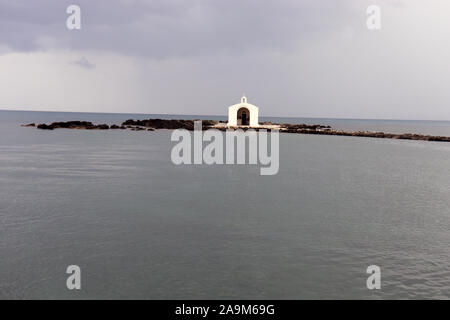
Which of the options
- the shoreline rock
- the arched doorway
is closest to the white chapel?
the arched doorway

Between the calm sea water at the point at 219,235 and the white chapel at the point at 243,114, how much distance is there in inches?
2163

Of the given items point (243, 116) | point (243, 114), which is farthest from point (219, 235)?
point (243, 116)

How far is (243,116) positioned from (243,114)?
0.53 metres

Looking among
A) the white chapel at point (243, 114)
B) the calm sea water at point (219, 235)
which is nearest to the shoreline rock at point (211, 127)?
the white chapel at point (243, 114)

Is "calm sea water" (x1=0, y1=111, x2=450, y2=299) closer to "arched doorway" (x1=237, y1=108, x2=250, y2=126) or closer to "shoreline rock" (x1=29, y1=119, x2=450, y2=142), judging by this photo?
"shoreline rock" (x1=29, y1=119, x2=450, y2=142)

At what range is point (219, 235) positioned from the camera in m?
15.9

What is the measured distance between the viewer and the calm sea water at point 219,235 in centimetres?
1158

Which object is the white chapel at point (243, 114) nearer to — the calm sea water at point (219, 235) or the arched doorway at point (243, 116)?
the arched doorway at point (243, 116)

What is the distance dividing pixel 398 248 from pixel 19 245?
582 inches

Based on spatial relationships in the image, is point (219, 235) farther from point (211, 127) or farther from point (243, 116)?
point (211, 127)

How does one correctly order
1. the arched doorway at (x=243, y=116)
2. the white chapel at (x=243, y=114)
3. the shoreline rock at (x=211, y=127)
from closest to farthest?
the shoreline rock at (x=211, y=127)
the white chapel at (x=243, y=114)
the arched doorway at (x=243, y=116)

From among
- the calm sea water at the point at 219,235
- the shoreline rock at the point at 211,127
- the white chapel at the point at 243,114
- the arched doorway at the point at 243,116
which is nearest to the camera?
the calm sea water at the point at 219,235
